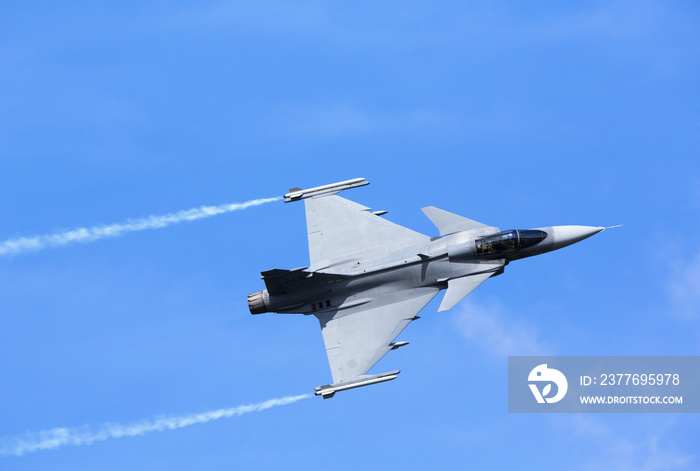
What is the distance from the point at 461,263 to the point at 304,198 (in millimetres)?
8184

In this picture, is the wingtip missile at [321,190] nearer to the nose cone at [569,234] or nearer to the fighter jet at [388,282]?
the fighter jet at [388,282]

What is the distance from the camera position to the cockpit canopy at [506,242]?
52062 mm

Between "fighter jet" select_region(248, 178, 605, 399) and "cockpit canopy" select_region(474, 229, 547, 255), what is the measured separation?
42mm

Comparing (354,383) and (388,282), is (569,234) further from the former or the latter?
(354,383)

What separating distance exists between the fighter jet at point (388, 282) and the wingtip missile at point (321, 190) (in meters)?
3.93

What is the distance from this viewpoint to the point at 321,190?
56.1 metres

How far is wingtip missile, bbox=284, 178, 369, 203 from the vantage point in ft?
184

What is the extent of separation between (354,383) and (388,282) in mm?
4572

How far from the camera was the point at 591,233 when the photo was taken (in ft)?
173

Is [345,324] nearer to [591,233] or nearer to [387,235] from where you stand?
[387,235]

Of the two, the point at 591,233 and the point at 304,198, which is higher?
the point at 304,198

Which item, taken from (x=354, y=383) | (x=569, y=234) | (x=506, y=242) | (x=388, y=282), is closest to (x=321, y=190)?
(x=388, y=282)

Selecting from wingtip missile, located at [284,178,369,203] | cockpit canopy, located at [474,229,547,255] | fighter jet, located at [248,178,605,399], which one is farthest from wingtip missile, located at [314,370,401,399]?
wingtip missile, located at [284,178,369,203]

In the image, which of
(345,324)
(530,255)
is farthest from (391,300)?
(530,255)
